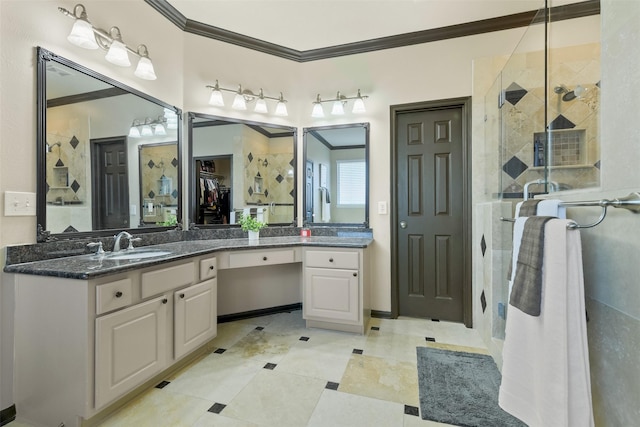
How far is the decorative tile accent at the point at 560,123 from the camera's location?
1.85 m

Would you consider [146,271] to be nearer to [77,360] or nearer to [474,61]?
[77,360]

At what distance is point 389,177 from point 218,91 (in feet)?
6.14

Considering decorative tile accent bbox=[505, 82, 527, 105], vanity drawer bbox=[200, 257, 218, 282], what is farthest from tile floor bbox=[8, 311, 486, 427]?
decorative tile accent bbox=[505, 82, 527, 105]

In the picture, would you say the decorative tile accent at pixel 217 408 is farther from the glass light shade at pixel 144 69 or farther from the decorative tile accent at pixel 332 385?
the glass light shade at pixel 144 69

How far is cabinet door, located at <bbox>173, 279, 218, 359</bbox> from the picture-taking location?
1872 millimetres

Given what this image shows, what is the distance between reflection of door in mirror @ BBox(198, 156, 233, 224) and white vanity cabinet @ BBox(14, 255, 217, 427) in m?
1.14

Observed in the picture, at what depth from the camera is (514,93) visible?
2.38 metres

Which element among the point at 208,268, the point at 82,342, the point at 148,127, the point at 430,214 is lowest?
the point at 82,342

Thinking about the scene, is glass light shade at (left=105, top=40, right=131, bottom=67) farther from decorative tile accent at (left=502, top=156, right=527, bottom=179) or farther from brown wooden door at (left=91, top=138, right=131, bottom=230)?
decorative tile accent at (left=502, top=156, right=527, bottom=179)

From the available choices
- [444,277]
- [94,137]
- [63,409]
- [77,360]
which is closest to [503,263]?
[444,277]

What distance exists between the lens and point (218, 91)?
2758 mm

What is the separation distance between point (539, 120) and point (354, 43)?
72.7 inches

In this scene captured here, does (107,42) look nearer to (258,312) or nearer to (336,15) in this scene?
(336,15)

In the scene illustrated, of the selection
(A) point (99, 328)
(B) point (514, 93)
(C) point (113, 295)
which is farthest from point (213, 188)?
(B) point (514, 93)
